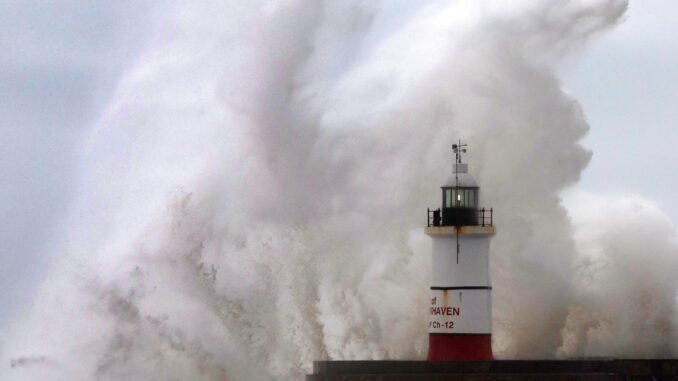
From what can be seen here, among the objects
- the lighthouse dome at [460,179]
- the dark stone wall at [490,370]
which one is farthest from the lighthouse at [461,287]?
the dark stone wall at [490,370]

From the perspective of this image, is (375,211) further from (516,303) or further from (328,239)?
(516,303)

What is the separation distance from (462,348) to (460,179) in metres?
4.36

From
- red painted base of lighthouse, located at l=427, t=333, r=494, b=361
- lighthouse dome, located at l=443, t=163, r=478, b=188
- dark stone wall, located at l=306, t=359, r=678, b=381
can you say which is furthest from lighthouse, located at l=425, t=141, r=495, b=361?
dark stone wall, located at l=306, t=359, r=678, b=381

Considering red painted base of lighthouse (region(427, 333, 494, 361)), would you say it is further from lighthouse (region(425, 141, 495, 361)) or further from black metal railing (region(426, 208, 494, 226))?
black metal railing (region(426, 208, 494, 226))

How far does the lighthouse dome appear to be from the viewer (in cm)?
4859

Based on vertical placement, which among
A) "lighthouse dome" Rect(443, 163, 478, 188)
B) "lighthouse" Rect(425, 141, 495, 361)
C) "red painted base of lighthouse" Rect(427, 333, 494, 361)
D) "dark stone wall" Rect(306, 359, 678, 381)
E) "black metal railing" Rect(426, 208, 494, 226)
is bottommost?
"dark stone wall" Rect(306, 359, 678, 381)

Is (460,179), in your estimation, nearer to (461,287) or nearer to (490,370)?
(461,287)

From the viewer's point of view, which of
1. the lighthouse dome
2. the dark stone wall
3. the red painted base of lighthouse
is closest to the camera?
the dark stone wall

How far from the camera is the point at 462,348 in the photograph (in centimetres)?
4797

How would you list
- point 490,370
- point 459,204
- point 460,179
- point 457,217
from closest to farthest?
point 490,370, point 457,217, point 459,204, point 460,179

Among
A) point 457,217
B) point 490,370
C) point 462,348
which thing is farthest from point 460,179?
point 490,370

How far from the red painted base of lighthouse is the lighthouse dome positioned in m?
3.85

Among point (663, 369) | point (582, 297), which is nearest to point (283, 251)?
point (582, 297)

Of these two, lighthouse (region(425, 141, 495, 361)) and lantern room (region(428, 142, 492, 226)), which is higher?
lantern room (region(428, 142, 492, 226))
